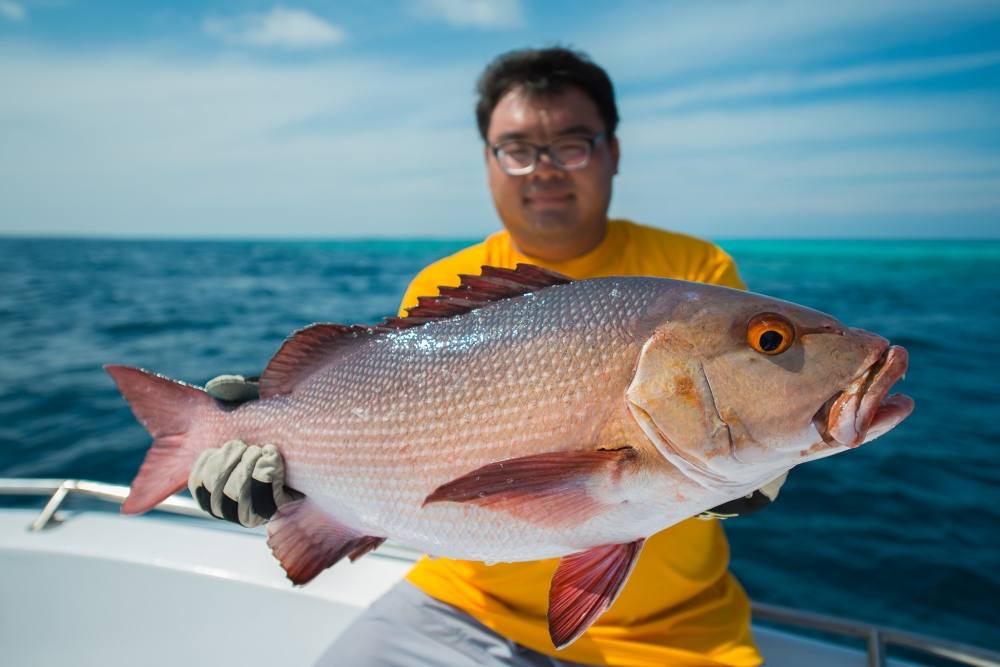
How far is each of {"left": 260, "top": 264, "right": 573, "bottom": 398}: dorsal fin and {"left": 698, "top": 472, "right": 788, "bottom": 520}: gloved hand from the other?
32.2 inches

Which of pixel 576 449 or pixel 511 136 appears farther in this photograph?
pixel 511 136

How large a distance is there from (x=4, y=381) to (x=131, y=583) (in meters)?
8.44

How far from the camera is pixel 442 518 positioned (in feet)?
5.56

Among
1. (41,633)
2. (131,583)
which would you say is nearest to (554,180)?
(131,583)

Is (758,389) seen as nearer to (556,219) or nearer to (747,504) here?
(747,504)

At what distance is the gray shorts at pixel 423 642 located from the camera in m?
2.40

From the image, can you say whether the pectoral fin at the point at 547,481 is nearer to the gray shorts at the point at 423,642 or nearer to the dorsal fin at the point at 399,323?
the dorsal fin at the point at 399,323

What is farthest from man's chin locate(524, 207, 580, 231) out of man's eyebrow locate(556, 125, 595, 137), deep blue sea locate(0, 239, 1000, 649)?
deep blue sea locate(0, 239, 1000, 649)

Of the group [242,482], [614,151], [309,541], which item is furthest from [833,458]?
[242,482]

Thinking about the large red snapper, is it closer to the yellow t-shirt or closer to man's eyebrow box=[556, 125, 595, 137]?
the yellow t-shirt

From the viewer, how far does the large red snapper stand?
54.6 inches

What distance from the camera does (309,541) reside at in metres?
1.99

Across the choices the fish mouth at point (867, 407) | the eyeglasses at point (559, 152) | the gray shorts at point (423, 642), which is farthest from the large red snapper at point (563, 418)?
the eyeglasses at point (559, 152)

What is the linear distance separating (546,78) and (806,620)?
267 cm
